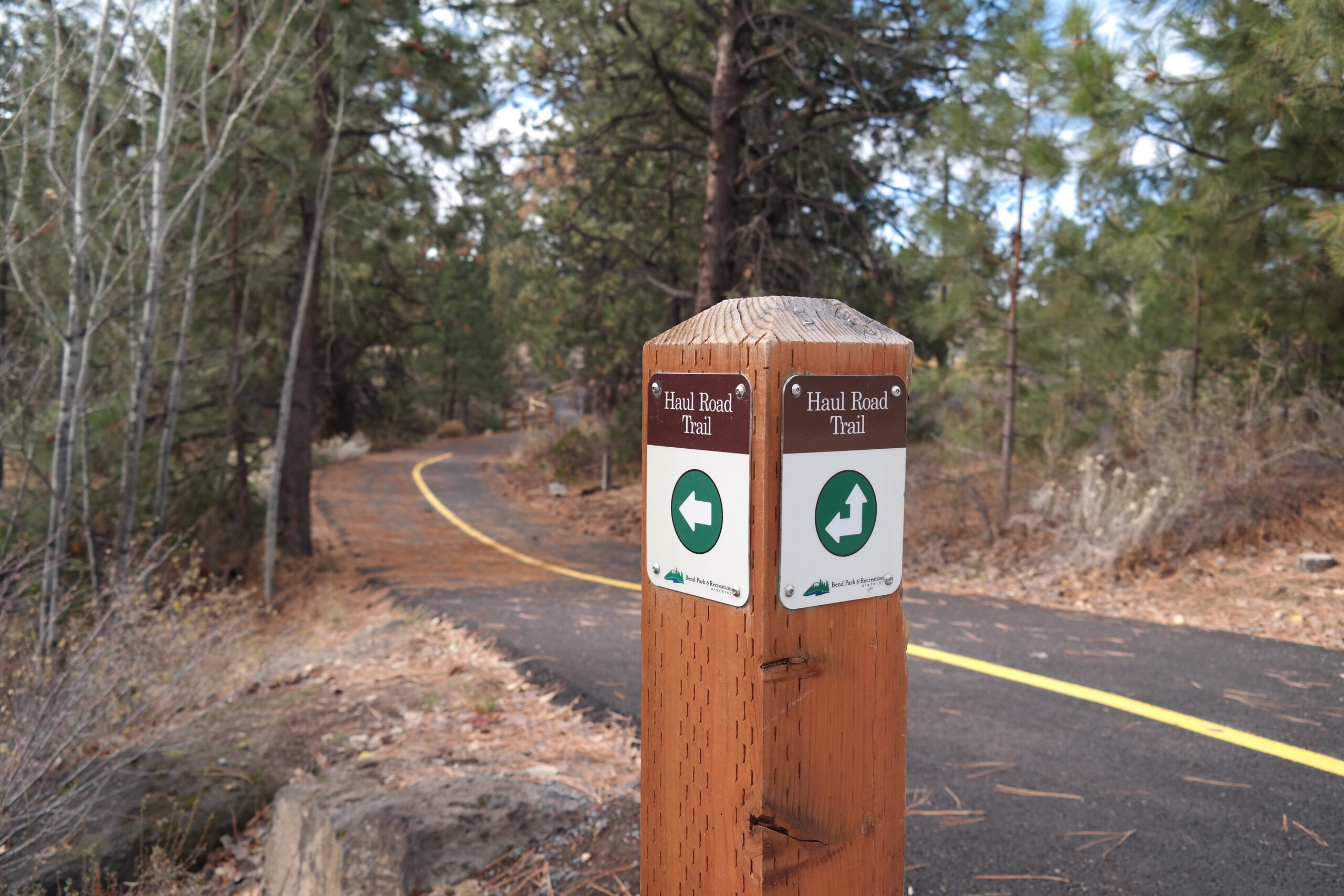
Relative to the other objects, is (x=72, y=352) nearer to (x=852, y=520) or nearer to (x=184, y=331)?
(x=184, y=331)

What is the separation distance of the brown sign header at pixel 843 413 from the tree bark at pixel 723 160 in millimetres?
6712

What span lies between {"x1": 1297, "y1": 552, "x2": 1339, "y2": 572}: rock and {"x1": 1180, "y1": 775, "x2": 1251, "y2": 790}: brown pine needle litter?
3.86 metres

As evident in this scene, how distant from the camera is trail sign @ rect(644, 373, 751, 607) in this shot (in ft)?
4.81

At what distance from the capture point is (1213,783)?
329cm

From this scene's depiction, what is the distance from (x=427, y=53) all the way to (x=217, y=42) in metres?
2.00

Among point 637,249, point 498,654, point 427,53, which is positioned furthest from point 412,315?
point 498,654

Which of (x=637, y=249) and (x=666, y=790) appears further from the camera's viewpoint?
(x=637, y=249)

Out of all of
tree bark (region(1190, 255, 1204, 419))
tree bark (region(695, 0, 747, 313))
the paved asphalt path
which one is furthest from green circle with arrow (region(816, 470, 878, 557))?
tree bark (region(1190, 255, 1204, 419))

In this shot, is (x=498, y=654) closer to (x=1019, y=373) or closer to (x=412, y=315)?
(x=1019, y=373)

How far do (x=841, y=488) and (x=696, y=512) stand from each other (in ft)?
0.85

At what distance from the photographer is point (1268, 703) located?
4.08 m

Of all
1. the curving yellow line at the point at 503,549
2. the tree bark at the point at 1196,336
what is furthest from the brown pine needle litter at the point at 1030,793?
the tree bark at the point at 1196,336

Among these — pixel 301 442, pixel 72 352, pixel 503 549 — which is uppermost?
pixel 72 352

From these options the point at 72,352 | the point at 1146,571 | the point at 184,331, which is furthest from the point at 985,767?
the point at 184,331
